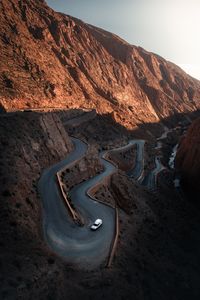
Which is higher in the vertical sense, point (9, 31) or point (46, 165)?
point (9, 31)

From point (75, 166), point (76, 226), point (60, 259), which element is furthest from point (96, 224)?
point (75, 166)

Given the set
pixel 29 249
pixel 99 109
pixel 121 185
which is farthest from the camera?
pixel 99 109

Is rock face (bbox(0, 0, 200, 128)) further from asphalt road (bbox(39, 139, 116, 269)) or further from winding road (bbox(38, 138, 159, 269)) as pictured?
asphalt road (bbox(39, 139, 116, 269))

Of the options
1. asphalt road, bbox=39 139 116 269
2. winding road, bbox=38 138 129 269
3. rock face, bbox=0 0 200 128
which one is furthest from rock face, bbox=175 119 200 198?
asphalt road, bbox=39 139 116 269

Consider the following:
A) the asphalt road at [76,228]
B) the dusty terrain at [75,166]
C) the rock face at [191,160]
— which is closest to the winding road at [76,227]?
the asphalt road at [76,228]

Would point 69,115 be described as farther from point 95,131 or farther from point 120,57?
point 120,57

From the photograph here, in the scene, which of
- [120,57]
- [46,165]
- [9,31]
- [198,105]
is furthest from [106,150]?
[198,105]
